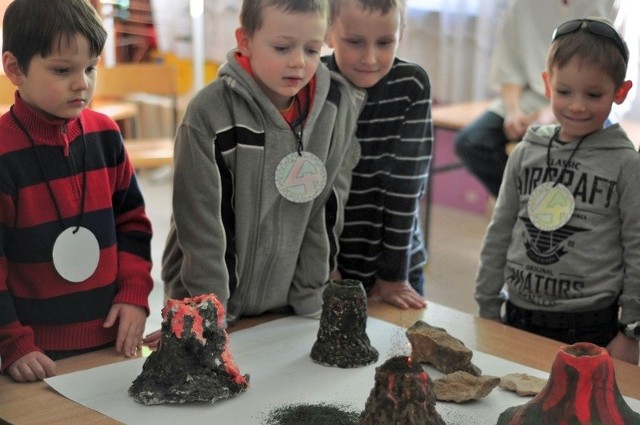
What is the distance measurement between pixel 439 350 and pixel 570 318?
41cm

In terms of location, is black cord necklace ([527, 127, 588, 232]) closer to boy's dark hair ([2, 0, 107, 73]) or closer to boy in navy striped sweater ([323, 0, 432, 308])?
boy in navy striped sweater ([323, 0, 432, 308])

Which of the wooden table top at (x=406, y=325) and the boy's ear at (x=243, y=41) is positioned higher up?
the boy's ear at (x=243, y=41)

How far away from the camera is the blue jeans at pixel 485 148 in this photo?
376cm

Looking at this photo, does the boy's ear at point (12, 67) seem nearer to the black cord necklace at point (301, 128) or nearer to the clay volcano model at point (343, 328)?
the black cord necklace at point (301, 128)

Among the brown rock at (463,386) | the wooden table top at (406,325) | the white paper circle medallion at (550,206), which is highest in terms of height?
the white paper circle medallion at (550,206)

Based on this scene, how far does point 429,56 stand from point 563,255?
10.7 feet

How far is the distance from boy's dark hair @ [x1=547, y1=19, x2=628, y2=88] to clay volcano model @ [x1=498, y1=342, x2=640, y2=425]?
2.52 feet

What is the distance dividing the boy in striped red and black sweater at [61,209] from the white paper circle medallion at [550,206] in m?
0.81

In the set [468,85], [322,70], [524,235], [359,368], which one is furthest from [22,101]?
[468,85]

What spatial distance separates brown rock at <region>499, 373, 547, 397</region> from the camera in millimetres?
1568

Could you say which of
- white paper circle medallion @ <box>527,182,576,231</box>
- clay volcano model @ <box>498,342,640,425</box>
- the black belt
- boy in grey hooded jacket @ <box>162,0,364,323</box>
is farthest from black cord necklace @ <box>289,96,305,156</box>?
clay volcano model @ <box>498,342,640,425</box>

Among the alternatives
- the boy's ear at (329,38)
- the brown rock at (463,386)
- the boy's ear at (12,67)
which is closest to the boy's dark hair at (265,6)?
the boy's ear at (329,38)

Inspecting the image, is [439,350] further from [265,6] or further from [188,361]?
[265,6]

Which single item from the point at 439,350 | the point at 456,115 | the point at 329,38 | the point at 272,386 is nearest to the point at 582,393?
the point at 439,350
